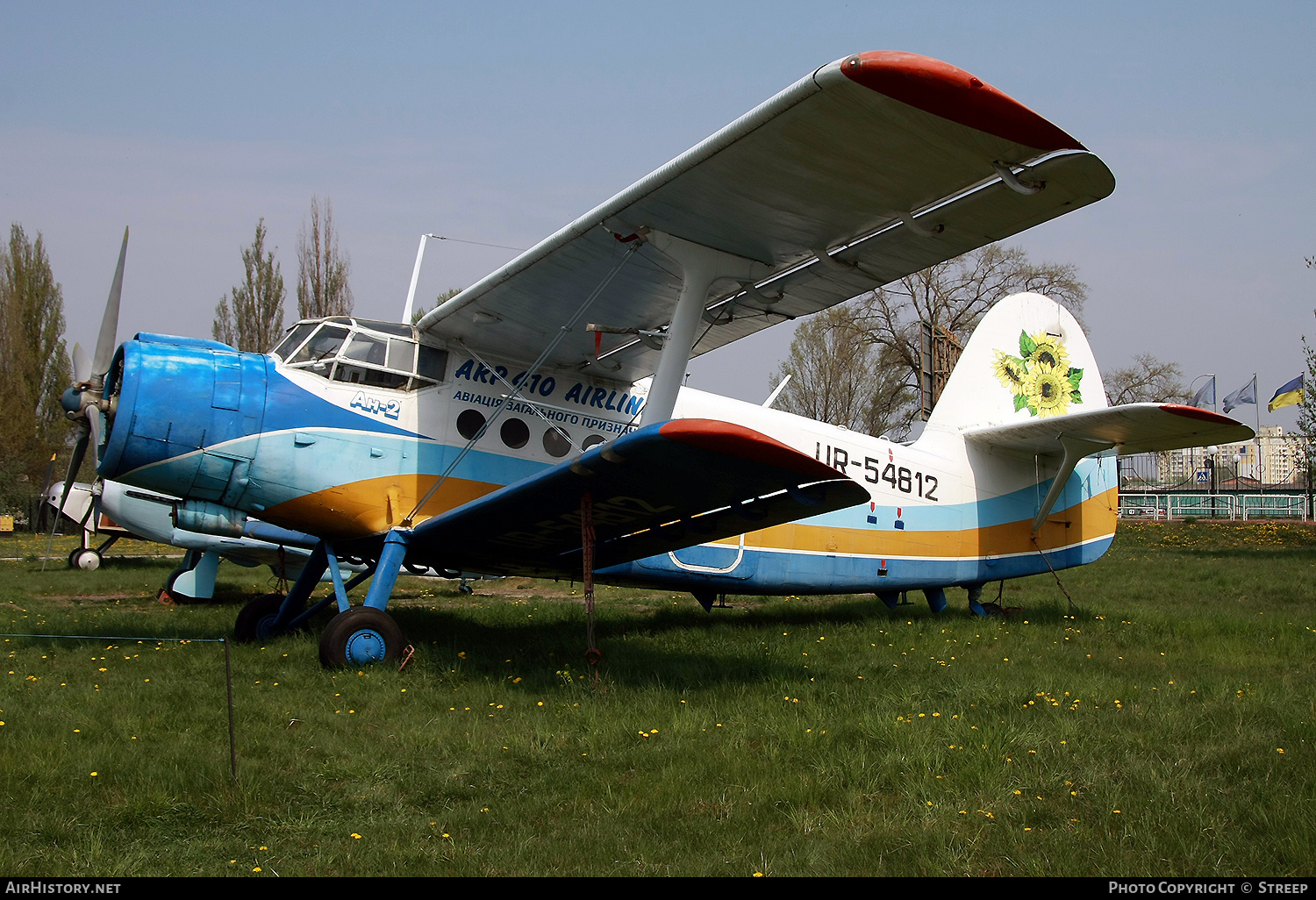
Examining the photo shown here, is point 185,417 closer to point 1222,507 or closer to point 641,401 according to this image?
point 641,401

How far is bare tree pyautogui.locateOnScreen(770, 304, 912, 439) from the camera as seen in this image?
37.3 m

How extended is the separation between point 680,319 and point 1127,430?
5246 millimetres

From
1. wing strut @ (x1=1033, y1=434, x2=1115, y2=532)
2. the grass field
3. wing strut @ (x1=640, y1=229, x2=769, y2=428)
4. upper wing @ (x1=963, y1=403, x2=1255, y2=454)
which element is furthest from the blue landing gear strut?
wing strut @ (x1=1033, y1=434, x2=1115, y2=532)

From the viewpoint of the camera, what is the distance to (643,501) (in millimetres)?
6027

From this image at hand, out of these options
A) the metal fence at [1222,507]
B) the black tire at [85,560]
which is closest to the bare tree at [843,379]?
the metal fence at [1222,507]

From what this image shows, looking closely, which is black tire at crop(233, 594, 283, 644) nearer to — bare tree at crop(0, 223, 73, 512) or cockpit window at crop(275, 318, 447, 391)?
cockpit window at crop(275, 318, 447, 391)

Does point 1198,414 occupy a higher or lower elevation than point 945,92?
lower

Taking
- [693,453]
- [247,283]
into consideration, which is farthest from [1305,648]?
[247,283]

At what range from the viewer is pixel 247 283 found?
32750 millimetres

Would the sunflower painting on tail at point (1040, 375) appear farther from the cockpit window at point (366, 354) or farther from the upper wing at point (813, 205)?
the cockpit window at point (366, 354)

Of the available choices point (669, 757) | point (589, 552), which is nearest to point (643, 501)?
point (589, 552)

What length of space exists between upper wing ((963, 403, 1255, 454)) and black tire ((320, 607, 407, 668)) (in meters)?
6.62

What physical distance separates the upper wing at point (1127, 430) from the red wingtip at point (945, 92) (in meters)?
4.00

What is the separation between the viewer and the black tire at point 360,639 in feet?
20.6
